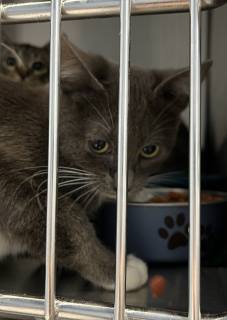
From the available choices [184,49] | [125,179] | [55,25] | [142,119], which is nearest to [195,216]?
[125,179]

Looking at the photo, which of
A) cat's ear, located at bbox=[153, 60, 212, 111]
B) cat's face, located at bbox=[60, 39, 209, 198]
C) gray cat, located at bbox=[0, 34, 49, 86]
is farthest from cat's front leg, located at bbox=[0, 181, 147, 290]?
gray cat, located at bbox=[0, 34, 49, 86]

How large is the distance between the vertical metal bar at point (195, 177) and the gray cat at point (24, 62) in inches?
33.9

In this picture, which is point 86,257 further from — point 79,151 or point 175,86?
point 175,86

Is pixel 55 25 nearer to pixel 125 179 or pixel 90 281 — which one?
pixel 125 179

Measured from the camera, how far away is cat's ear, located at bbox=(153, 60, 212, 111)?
0.97m

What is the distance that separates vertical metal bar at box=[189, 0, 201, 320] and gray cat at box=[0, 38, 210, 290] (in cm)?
28

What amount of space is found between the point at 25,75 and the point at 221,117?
0.60 metres

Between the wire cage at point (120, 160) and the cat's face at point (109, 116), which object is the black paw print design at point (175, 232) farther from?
the wire cage at point (120, 160)

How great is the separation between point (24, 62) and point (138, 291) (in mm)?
846

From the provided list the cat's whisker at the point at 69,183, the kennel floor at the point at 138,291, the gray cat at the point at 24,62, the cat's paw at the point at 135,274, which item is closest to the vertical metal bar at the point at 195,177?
the kennel floor at the point at 138,291

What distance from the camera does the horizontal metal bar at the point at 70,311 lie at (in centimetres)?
63

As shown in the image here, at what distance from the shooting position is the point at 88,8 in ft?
2.23

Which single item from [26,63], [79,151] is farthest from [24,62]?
[79,151]

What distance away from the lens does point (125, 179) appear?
64 cm
